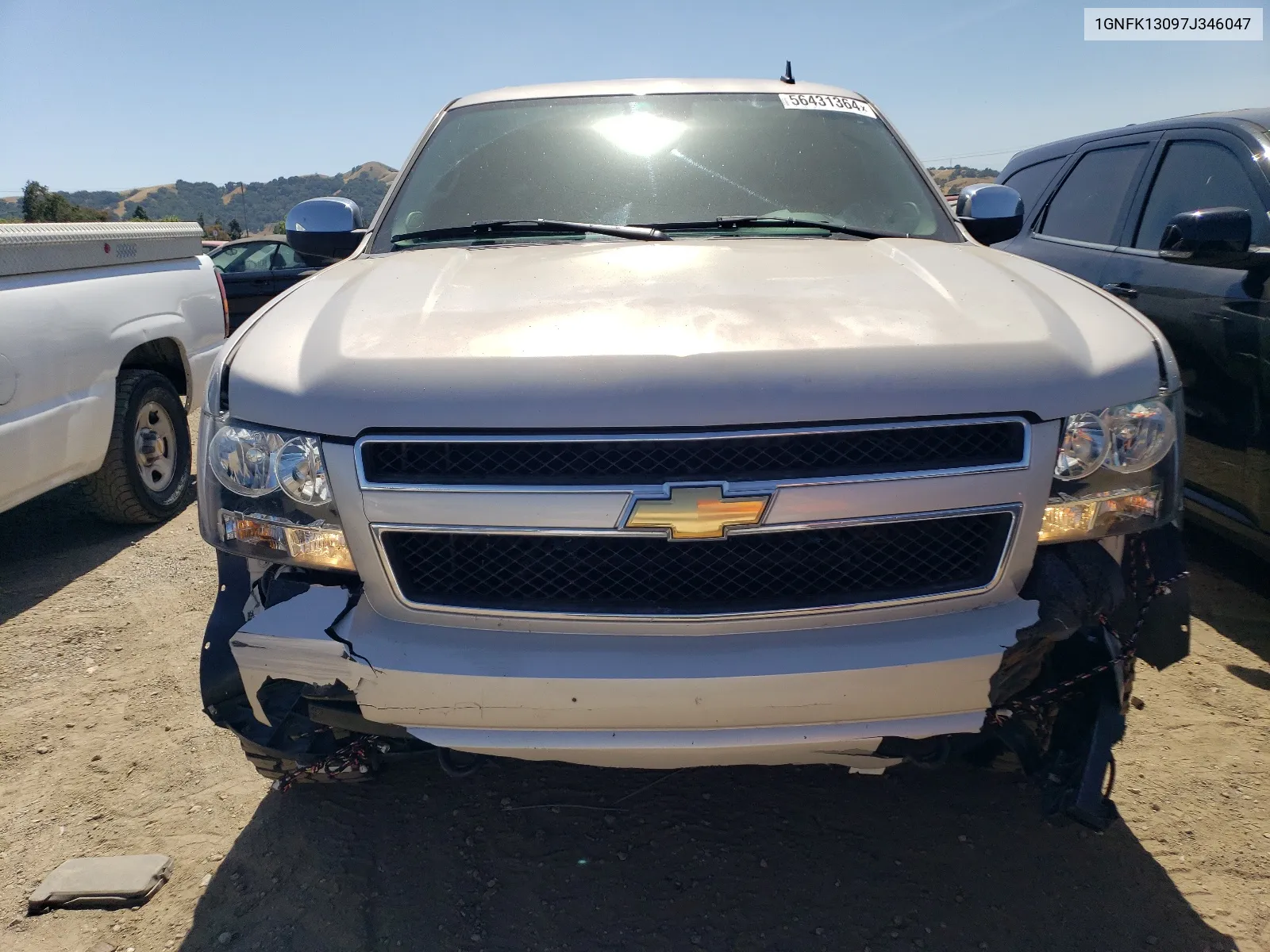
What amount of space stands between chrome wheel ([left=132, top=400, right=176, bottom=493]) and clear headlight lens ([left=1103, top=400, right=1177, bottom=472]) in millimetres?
4570

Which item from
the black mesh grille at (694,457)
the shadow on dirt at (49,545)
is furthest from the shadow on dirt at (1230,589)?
the shadow on dirt at (49,545)

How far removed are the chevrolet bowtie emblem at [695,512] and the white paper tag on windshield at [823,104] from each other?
215cm

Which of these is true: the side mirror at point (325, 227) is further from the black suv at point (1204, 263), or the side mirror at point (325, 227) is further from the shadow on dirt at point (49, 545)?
the black suv at point (1204, 263)

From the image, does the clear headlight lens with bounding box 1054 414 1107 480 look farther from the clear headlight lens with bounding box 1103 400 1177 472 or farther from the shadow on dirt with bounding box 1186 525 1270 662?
the shadow on dirt with bounding box 1186 525 1270 662

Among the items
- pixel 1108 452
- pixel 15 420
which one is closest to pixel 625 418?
pixel 1108 452

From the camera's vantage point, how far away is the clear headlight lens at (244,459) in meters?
2.01

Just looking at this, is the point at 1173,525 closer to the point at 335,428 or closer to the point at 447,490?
the point at 447,490

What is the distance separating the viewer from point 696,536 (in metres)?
1.88

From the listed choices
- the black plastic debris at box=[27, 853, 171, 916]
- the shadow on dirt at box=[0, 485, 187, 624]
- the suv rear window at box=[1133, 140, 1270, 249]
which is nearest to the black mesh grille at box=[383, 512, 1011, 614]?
the black plastic debris at box=[27, 853, 171, 916]

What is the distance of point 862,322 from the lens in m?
2.07

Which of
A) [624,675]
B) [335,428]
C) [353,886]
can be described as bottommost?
[353,886]

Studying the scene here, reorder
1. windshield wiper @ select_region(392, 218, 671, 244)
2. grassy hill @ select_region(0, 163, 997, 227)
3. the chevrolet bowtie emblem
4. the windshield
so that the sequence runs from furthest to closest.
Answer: grassy hill @ select_region(0, 163, 997, 227)
the windshield
windshield wiper @ select_region(392, 218, 671, 244)
the chevrolet bowtie emblem

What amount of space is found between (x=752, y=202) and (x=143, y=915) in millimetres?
2597

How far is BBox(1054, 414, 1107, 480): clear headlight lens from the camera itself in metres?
1.95
